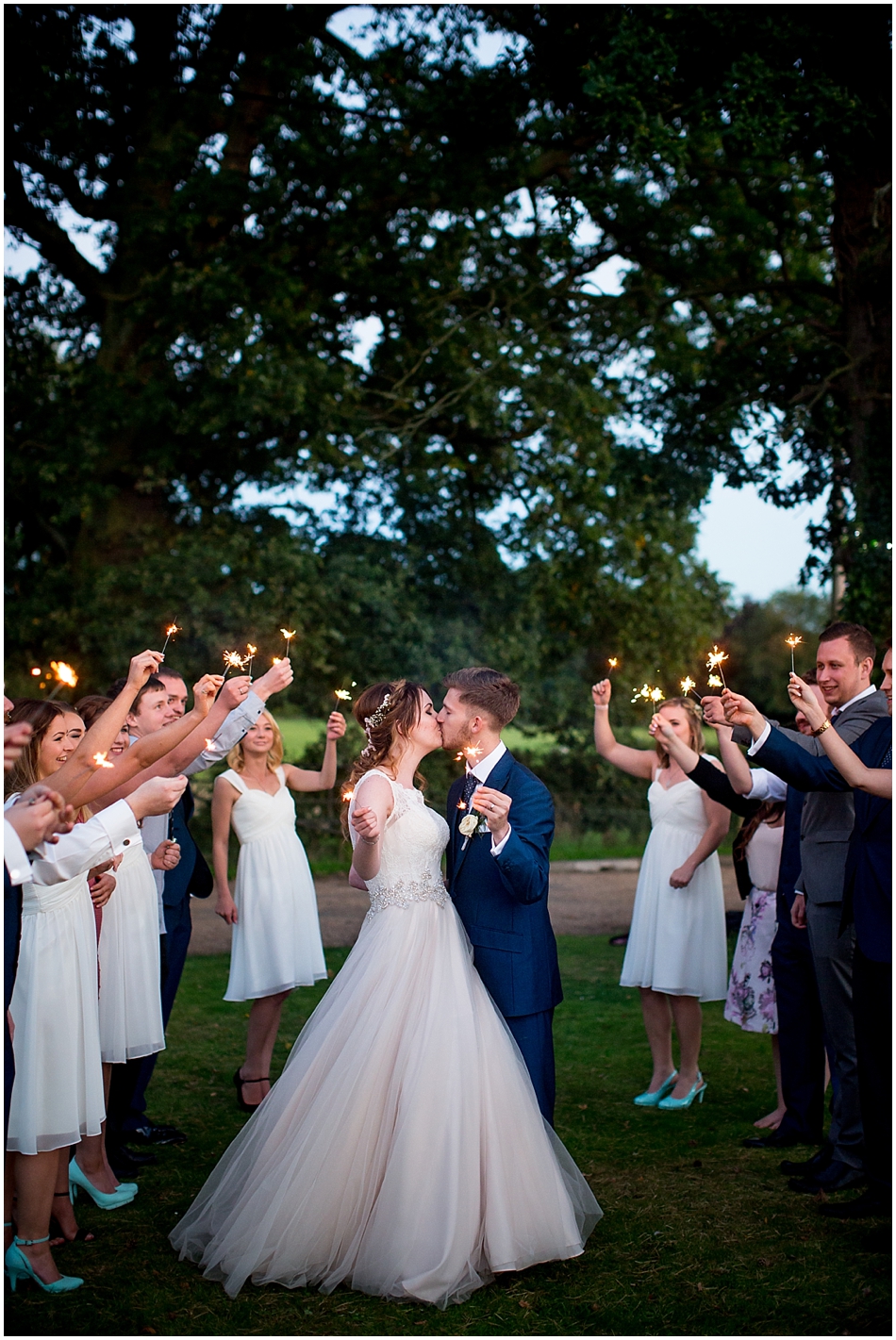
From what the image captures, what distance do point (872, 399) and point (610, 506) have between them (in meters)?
3.75

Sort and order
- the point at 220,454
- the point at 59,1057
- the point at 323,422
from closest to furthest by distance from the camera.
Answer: the point at 59,1057
the point at 323,422
the point at 220,454

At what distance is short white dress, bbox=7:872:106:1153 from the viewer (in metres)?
3.94

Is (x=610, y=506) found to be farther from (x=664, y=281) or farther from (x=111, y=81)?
(x=111, y=81)

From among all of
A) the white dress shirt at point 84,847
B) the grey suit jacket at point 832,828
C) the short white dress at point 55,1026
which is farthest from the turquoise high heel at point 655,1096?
the white dress shirt at point 84,847

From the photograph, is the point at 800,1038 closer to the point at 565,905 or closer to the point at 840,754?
the point at 840,754

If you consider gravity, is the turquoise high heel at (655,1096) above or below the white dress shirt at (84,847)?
below

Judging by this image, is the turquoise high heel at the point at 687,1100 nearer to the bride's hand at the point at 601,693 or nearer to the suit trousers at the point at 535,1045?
the suit trousers at the point at 535,1045

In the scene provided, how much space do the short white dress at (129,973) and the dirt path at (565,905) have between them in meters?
4.78

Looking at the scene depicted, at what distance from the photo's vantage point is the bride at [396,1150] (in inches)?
153

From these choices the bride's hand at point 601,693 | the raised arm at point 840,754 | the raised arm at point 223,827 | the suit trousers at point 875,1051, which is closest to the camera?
the raised arm at point 840,754

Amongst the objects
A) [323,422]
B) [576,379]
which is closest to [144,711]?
[323,422]

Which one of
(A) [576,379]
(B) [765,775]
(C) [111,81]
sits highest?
(C) [111,81]

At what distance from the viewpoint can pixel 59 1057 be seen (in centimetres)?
402

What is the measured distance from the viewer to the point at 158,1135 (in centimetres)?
575
